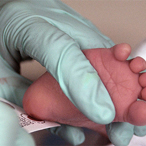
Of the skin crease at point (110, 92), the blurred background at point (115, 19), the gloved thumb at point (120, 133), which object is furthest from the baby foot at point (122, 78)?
the blurred background at point (115, 19)

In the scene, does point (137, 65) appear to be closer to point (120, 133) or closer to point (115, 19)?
point (120, 133)

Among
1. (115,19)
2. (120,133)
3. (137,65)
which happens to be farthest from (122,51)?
(115,19)

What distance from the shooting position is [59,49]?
0.37 meters

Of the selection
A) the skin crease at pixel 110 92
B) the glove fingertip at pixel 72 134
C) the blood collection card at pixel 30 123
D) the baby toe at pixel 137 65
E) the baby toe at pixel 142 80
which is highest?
the baby toe at pixel 137 65

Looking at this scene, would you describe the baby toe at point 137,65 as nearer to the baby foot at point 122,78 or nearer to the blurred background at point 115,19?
the baby foot at point 122,78

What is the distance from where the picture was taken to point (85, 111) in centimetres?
34

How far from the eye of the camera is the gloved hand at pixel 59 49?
34 cm

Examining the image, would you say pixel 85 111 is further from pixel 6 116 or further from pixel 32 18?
pixel 32 18

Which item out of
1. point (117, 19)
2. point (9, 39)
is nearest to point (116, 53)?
point (9, 39)

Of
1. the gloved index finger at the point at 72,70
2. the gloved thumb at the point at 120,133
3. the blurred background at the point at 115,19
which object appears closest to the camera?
the gloved index finger at the point at 72,70

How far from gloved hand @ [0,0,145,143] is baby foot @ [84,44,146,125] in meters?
0.02

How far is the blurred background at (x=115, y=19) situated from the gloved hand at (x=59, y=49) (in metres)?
0.23

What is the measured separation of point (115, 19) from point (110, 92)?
0.66 metres

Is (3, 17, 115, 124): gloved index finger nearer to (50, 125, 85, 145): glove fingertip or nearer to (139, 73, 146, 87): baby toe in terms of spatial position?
(139, 73, 146, 87): baby toe
